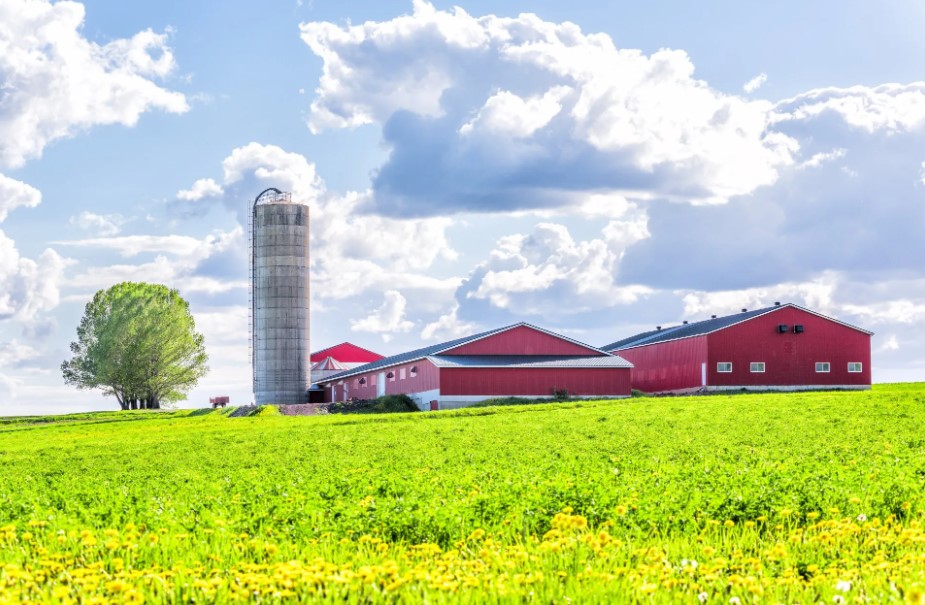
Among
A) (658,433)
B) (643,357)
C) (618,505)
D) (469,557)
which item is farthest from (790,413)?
(643,357)

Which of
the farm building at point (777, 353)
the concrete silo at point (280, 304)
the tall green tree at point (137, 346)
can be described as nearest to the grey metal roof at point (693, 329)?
the farm building at point (777, 353)

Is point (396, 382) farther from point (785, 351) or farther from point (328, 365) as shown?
point (328, 365)

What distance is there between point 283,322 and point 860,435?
54109 mm

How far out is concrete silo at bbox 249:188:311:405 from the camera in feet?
250

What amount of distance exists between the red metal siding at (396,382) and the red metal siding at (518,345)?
2102 millimetres

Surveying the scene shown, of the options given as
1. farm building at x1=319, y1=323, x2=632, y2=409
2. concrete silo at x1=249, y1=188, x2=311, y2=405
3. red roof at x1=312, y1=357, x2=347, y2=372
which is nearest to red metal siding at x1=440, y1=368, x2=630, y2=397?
farm building at x1=319, y1=323, x2=632, y2=409

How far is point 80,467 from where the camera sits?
29203 millimetres

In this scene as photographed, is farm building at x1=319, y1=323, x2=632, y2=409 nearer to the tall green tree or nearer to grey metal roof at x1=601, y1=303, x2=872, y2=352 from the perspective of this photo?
grey metal roof at x1=601, y1=303, x2=872, y2=352

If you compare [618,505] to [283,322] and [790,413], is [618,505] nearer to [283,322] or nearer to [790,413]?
[790,413]

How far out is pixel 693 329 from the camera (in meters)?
70.8

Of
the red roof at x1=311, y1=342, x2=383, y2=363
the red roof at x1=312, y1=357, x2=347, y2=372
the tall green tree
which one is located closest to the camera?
the tall green tree

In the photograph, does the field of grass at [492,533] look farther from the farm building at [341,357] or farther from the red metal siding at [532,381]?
the farm building at [341,357]

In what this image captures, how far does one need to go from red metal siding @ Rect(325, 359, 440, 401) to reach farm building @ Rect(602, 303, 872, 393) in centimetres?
1759

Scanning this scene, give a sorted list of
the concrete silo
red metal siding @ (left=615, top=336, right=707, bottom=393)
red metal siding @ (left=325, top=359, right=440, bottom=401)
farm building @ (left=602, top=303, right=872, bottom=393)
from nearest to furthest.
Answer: red metal siding @ (left=325, top=359, right=440, bottom=401) < farm building @ (left=602, top=303, right=872, bottom=393) < red metal siding @ (left=615, top=336, right=707, bottom=393) < the concrete silo
